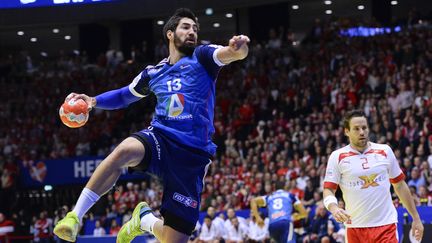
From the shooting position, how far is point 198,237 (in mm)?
21266

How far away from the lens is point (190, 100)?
748 centimetres

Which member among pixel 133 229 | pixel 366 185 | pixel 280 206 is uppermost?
pixel 366 185

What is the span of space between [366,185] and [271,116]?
18564 mm

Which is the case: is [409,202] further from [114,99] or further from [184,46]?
[114,99]

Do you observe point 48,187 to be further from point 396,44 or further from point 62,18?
point 396,44

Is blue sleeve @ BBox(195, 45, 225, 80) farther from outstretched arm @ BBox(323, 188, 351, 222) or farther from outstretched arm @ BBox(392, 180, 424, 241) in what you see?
outstretched arm @ BBox(392, 180, 424, 241)

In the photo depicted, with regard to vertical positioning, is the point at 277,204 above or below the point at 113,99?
below

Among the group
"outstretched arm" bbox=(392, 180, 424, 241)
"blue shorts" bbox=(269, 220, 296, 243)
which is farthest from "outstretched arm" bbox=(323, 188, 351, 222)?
"blue shorts" bbox=(269, 220, 296, 243)

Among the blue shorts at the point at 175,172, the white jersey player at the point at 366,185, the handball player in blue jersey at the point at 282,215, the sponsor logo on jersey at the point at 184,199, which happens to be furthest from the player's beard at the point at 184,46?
the handball player in blue jersey at the point at 282,215

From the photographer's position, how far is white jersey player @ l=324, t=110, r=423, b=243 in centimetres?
948

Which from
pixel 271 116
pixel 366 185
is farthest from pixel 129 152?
pixel 271 116

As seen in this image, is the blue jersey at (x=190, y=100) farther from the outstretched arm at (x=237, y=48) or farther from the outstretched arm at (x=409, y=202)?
the outstretched arm at (x=409, y=202)

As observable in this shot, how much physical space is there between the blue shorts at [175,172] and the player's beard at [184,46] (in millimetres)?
820

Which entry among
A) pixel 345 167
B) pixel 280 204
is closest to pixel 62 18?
pixel 280 204
